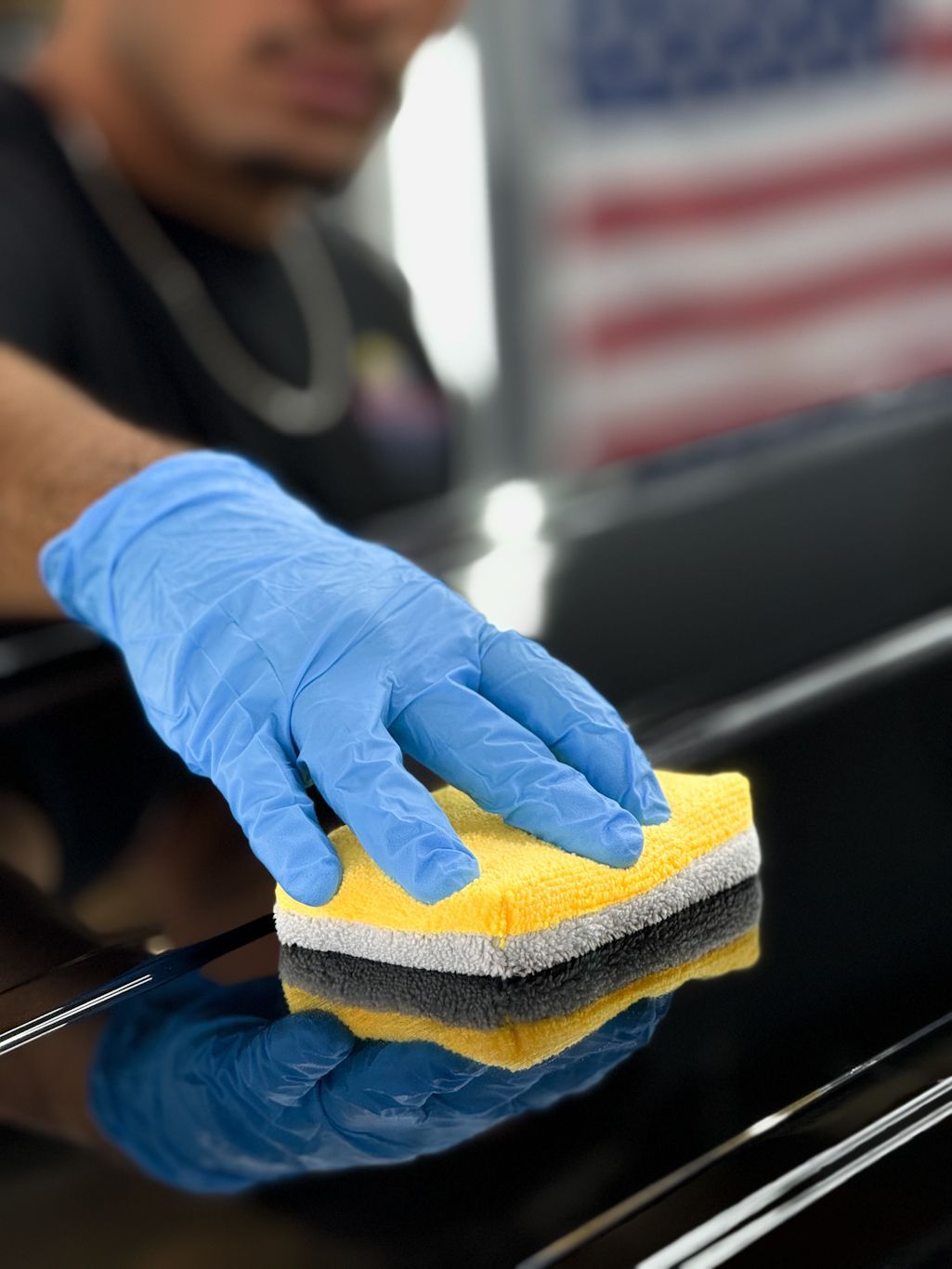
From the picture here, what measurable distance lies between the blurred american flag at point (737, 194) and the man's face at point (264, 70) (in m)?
0.95

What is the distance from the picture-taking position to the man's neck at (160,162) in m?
1.92

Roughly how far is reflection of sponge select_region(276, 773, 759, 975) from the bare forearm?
32 cm

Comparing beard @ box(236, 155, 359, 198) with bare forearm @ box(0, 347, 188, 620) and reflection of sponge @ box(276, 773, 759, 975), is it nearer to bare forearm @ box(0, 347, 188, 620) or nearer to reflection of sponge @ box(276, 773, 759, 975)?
bare forearm @ box(0, 347, 188, 620)

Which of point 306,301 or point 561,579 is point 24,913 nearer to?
point 561,579

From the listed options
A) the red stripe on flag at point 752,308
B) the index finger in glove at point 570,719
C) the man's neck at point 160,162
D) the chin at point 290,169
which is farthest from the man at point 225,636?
the red stripe on flag at point 752,308

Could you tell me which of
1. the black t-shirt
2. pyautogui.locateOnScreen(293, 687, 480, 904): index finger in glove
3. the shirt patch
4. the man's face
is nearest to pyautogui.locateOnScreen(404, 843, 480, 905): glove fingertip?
pyautogui.locateOnScreen(293, 687, 480, 904): index finger in glove

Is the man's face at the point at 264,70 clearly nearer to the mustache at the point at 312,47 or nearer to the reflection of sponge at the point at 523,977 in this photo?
the mustache at the point at 312,47

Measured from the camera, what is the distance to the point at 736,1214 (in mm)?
394

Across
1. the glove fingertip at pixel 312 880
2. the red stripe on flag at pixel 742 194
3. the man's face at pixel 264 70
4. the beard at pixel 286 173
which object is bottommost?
the glove fingertip at pixel 312 880

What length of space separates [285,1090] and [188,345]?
4.54ft

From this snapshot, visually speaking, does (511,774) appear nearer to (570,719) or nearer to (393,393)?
(570,719)

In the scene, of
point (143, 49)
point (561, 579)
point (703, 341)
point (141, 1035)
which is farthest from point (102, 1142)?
point (703, 341)

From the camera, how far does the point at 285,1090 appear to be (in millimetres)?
471

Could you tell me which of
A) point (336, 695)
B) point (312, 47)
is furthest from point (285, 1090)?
point (312, 47)
